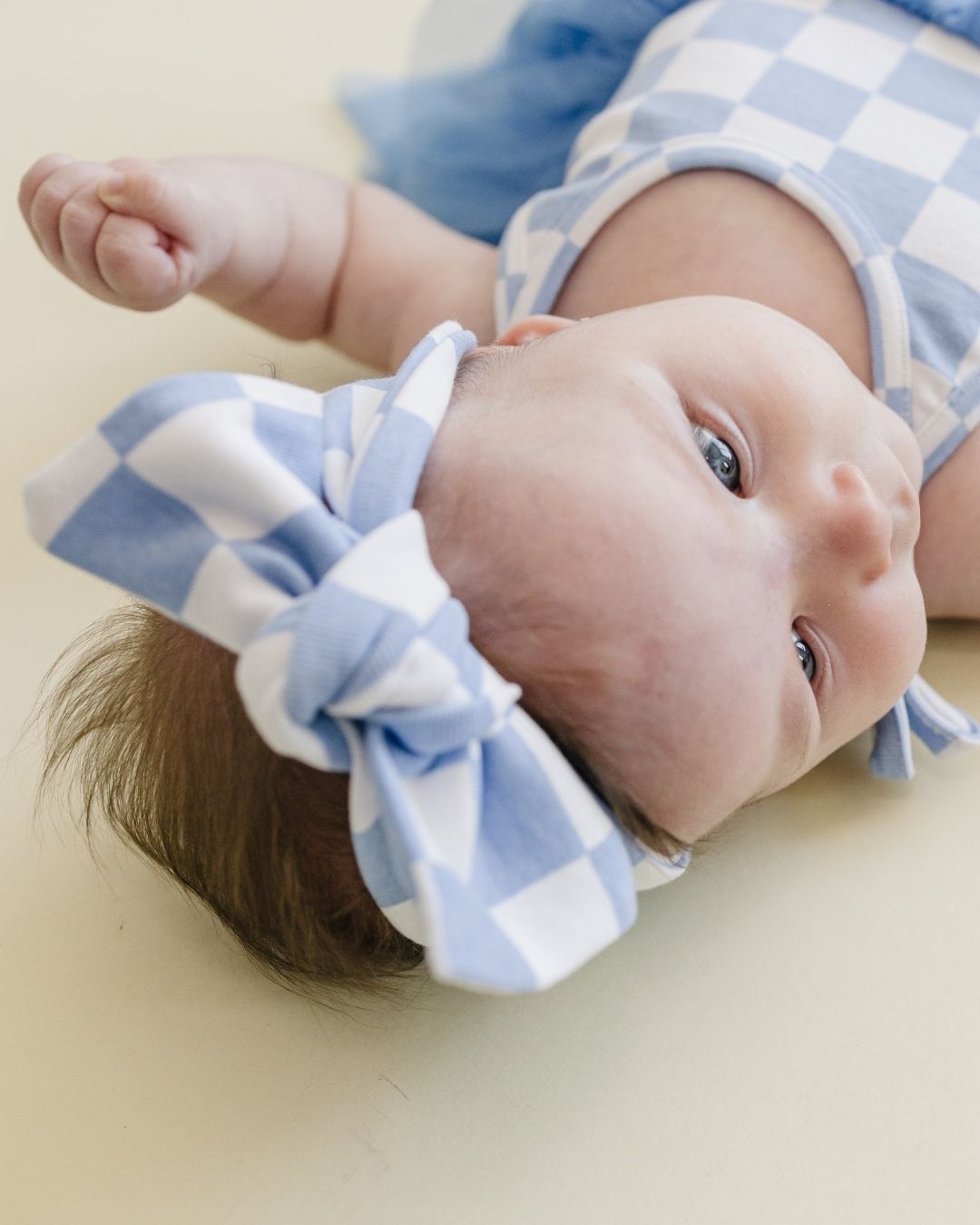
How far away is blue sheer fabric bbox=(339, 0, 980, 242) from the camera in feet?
3.81

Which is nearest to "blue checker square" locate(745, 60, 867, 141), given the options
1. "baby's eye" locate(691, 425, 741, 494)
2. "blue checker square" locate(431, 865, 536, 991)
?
"baby's eye" locate(691, 425, 741, 494)

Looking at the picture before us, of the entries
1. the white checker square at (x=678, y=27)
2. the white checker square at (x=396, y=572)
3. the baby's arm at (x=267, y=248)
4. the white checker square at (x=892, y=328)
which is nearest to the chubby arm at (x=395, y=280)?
the baby's arm at (x=267, y=248)

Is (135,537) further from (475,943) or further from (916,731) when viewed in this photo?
(916,731)

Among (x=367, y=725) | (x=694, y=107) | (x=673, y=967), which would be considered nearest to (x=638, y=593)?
(x=367, y=725)

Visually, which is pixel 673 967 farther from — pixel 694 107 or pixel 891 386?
pixel 694 107

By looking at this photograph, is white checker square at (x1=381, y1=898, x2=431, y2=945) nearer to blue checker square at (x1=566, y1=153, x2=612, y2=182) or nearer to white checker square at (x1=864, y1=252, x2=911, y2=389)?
white checker square at (x1=864, y1=252, x2=911, y2=389)

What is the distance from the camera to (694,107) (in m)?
0.97

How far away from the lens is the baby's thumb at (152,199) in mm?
874

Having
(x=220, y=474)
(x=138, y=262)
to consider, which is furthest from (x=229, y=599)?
(x=138, y=262)

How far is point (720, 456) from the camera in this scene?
0.68 meters

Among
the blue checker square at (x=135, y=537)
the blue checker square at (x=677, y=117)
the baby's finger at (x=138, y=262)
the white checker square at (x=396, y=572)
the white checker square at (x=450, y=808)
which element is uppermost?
the blue checker square at (x=677, y=117)

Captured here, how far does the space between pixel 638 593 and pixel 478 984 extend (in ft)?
0.63

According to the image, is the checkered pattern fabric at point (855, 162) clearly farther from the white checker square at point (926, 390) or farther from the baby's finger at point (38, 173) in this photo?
the baby's finger at point (38, 173)

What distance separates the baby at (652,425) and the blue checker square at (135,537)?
8 centimetres
